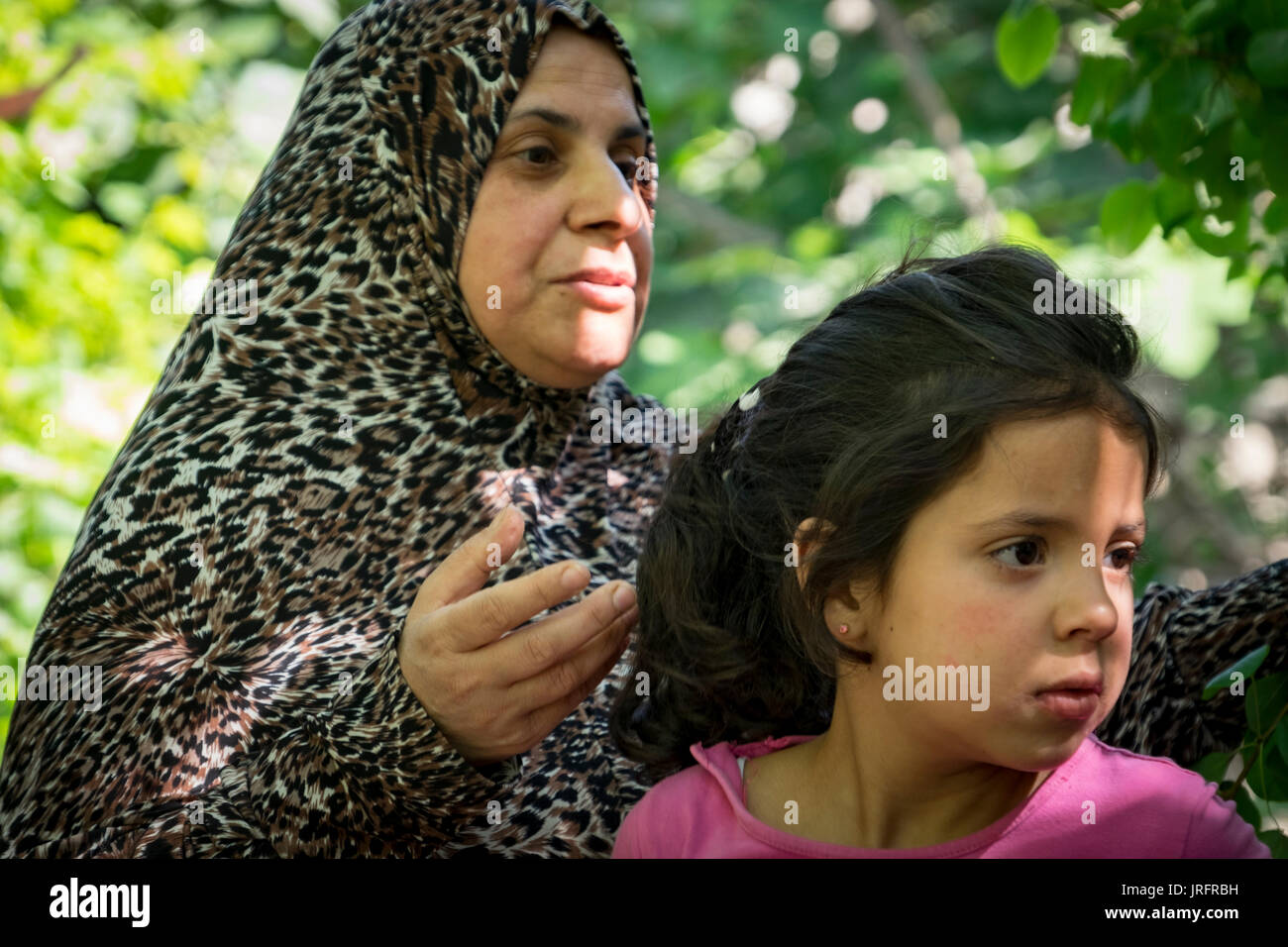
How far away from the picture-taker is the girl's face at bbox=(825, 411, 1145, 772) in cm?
147

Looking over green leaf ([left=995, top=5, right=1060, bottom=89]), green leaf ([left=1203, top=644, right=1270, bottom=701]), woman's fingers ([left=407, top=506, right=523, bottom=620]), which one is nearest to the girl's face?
green leaf ([left=1203, top=644, right=1270, bottom=701])

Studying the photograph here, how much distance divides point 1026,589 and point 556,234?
104 centimetres

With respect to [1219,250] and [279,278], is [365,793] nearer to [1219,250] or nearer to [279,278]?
[279,278]

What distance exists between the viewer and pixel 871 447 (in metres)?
1.66

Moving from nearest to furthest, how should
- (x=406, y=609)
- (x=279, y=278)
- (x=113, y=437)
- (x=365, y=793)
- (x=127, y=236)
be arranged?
1. (x=365, y=793)
2. (x=406, y=609)
3. (x=279, y=278)
4. (x=113, y=437)
5. (x=127, y=236)

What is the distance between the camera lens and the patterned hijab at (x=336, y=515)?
6.17ft

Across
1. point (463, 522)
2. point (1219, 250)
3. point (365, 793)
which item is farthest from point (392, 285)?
point (1219, 250)

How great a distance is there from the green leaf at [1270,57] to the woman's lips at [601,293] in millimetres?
962

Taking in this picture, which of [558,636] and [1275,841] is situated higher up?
[558,636]

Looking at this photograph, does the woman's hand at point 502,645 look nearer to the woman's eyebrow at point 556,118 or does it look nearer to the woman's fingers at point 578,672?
the woman's fingers at point 578,672

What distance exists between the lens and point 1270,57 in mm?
1778

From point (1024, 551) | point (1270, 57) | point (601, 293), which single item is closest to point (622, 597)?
point (1024, 551)

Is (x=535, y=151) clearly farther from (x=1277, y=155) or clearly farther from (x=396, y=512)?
(x=1277, y=155)

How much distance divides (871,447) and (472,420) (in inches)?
32.8
